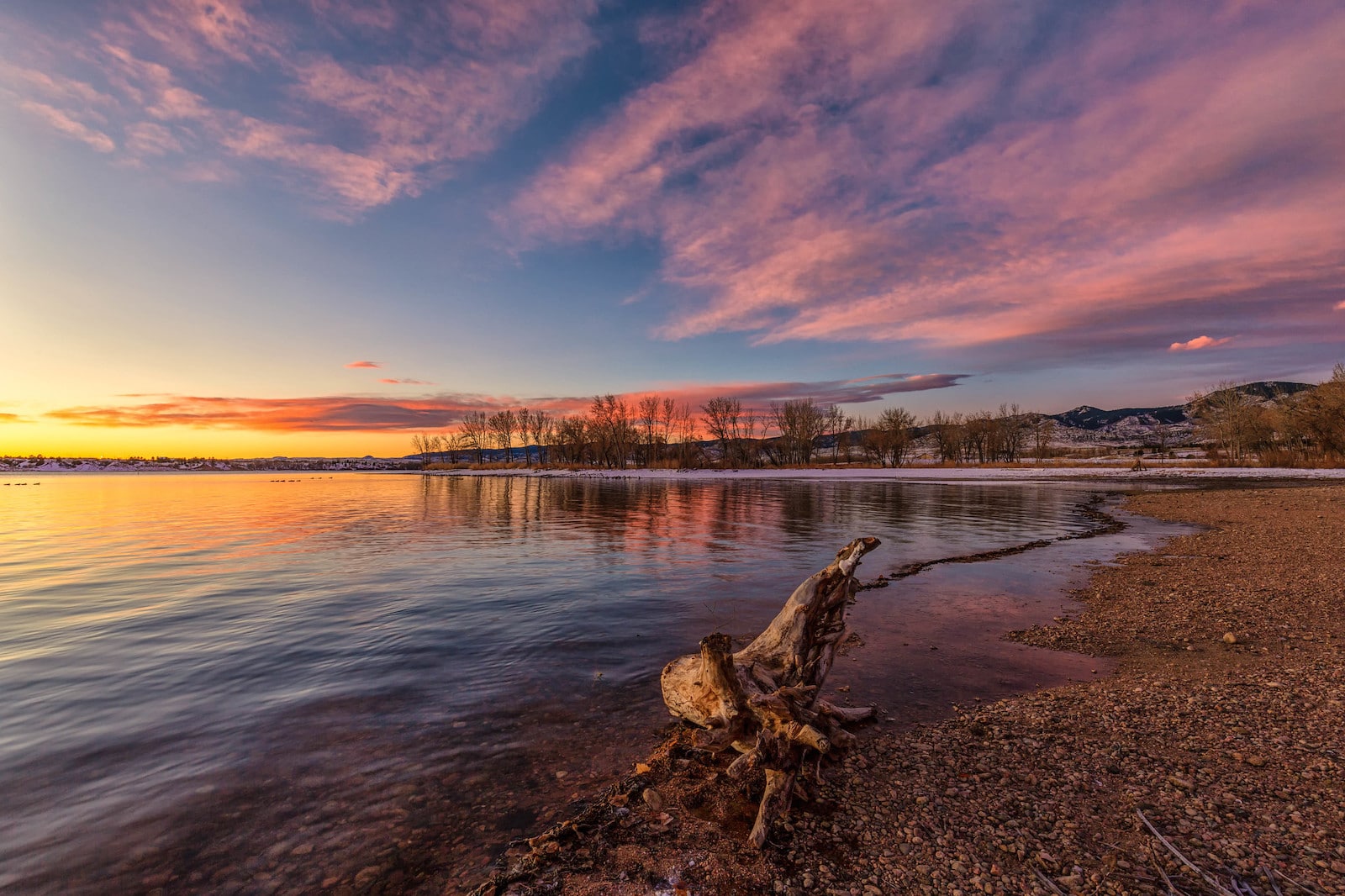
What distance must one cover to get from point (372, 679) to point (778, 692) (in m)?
6.46

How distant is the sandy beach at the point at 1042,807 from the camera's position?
3.50m

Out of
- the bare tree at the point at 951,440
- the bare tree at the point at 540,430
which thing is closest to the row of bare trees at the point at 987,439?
the bare tree at the point at 951,440

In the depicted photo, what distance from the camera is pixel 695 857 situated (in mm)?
3840

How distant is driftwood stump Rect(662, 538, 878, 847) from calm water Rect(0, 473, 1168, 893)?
1.09m

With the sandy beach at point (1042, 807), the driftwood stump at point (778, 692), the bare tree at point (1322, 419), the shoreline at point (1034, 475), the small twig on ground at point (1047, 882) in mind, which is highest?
the bare tree at point (1322, 419)

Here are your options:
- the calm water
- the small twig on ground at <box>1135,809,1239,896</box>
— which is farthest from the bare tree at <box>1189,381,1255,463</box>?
the small twig on ground at <box>1135,809,1239,896</box>

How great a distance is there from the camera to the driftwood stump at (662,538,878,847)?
14.3 feet

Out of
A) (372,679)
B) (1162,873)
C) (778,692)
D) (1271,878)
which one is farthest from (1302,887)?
(372,679)

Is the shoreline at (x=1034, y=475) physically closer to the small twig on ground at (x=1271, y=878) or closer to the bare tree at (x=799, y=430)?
the bare tree at (x=799, y=430)

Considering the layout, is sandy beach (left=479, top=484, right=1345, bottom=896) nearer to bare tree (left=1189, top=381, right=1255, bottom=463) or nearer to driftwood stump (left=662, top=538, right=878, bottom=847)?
driftwood stump (left=662, top=538, right=878, bottom=847)

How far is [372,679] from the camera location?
26.3ft

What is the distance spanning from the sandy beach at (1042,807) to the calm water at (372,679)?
2.63ft

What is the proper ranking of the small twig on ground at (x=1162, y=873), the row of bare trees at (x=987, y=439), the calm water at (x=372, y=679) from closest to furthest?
the small twig on ground at (x=1162, y=873)
the calm water at (x=372, y=679)
the row of bare trees at (x=987, y=439)

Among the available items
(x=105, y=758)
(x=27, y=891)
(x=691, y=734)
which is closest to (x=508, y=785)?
(x=691, y=734)
